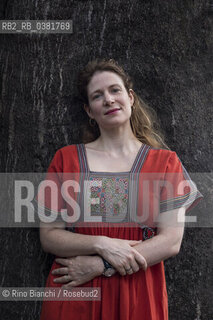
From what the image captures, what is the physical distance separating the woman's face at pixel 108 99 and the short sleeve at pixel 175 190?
38cm

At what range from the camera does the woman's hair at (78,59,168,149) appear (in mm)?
2449

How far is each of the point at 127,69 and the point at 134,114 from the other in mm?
335

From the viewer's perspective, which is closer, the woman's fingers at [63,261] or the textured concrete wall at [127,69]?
the woman's fingers at [63,261]

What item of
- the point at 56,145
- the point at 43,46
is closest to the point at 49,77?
the point at 43,46

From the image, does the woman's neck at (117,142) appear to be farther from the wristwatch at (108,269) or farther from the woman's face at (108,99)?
the wristwatch at (108,269)

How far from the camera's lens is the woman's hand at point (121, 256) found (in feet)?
6.52

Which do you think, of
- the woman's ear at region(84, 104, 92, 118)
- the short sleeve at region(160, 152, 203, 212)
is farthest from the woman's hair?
the short sleeve at region(160, 152, 203, 212)

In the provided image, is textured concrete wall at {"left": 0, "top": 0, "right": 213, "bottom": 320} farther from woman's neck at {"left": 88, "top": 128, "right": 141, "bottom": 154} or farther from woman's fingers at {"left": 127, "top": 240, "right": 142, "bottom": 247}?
woman's fingers at {"left": 127, "top": 240, "right": 142, "bottom": 247}

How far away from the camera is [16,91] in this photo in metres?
2.67

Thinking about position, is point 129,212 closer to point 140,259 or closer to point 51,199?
point 140,259

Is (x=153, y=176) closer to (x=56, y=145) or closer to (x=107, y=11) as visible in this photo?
(x=56, y=145)

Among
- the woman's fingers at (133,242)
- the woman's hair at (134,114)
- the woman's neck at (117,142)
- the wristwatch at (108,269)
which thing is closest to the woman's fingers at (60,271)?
the wristwatch at (108,269)

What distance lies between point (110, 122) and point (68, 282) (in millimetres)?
891

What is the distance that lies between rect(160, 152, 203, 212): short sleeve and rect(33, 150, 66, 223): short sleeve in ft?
1.80
